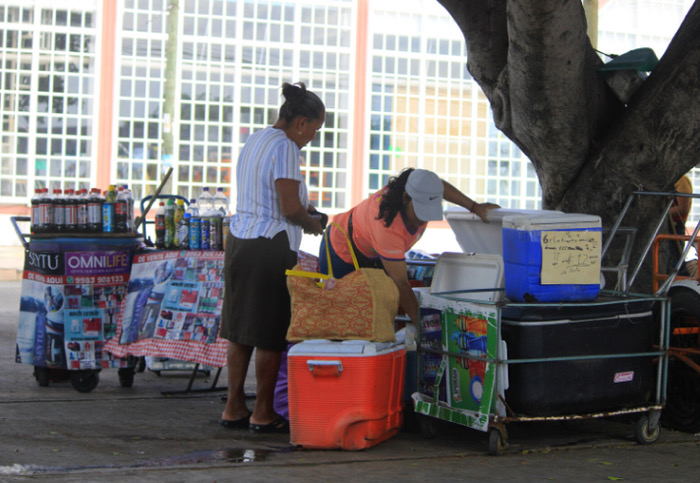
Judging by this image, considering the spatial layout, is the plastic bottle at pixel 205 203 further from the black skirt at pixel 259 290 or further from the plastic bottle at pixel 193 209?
the black skirt at pixel 259 290

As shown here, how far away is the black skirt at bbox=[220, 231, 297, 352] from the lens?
17.9ft

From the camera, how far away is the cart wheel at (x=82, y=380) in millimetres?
6781

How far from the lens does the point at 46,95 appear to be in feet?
68.2

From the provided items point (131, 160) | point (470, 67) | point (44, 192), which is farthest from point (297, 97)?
point (131, 160)

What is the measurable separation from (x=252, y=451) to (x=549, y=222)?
6.55 feet

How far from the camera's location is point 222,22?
21344mm

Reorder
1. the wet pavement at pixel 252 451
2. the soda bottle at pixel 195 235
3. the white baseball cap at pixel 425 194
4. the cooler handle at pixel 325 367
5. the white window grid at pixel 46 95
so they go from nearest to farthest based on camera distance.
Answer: the wet pavement at pixel 252 451
the cooler handle at pixel 325 367
the white baseball cap at pixel 425 194
the soda bottle at pixel 195 235
the white window grid at pixel 46 95

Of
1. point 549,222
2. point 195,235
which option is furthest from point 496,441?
point 195,235

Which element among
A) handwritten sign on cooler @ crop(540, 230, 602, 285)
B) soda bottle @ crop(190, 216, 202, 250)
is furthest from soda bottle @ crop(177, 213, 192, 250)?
handwritten sign on cooler @ crop(540, 230, 602, 285)

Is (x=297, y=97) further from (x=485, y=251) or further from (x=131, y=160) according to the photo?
(x=131, y=160)

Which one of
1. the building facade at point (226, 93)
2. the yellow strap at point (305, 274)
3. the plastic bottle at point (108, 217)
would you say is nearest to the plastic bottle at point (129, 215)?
the plastic bottle at point (108, 217)

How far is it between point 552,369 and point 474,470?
0.75 meters

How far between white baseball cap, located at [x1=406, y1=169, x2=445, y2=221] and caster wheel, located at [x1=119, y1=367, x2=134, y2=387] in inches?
115

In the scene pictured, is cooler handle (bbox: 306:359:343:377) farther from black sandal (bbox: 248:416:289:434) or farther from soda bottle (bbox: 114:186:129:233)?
soda bottle (bbox: 114:186:129:233)
